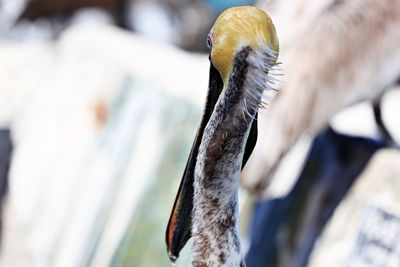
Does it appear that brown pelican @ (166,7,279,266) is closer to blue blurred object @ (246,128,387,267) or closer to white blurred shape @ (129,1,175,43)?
blue blurred object @ (246,128,387,267)

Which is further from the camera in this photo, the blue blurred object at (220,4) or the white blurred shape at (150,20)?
the white blurred shape at (150,20)

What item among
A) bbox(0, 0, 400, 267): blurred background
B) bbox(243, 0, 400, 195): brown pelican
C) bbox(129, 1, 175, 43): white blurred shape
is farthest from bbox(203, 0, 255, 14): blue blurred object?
bbox(243, 0, 400, 195): brown pelican

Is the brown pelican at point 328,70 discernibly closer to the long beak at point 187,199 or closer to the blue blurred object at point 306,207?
the blue blurred object at point 306,207

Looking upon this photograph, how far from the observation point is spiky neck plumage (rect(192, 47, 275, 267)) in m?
1.00

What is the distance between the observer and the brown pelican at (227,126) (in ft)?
3.26

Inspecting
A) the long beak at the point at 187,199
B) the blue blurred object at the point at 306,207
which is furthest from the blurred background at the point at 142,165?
the long beak at the point at 187,199

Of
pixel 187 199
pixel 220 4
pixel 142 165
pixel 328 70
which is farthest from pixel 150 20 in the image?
pixel 187 199

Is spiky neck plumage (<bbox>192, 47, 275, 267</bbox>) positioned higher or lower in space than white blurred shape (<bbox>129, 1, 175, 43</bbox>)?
lower

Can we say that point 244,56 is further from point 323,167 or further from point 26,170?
point 26,170

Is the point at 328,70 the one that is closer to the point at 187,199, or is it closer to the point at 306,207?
the point at 306,207

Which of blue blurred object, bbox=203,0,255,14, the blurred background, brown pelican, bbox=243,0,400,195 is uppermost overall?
blue blurred object, bbox=203,0,255,14

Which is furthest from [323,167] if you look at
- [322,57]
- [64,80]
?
[64,80]

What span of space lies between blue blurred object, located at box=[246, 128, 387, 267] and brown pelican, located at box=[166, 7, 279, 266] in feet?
4.94

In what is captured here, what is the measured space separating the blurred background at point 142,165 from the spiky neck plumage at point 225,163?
131cm
